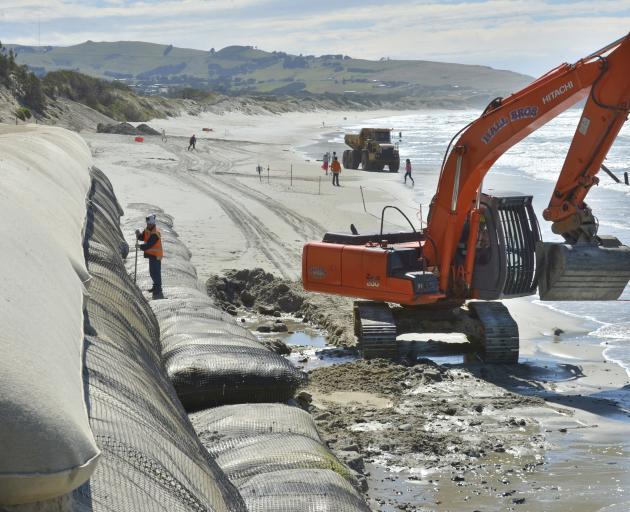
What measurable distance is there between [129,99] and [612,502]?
233 feet

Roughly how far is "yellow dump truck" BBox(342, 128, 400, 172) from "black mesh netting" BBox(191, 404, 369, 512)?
31.8 m

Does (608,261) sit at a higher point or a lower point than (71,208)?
lower

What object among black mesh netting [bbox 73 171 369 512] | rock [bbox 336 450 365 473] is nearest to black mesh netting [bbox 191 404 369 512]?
black mesh netting [bbox 73 171 369 512]

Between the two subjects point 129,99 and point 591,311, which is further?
point 129,99

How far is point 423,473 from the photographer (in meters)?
8.75

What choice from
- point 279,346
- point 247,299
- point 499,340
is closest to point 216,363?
point 279,346

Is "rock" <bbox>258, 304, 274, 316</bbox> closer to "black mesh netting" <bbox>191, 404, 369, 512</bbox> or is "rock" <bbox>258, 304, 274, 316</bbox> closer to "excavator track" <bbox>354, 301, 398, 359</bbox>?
"excavator track" <bbox>354, 301, 398, 359</bbox>

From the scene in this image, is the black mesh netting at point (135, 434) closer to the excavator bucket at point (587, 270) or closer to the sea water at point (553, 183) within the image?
the excavator bucket at point (587, 270)

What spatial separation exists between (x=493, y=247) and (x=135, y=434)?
8330 mm

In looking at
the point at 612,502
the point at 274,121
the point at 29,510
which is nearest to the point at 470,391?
the point at 612,502

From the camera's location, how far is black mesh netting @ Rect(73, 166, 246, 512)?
4.11 metres

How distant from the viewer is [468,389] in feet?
36.7

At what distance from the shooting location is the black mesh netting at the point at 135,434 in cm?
411

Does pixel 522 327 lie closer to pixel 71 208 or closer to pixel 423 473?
pixel 423 473
